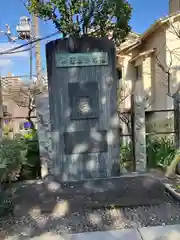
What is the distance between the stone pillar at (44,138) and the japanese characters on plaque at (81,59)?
0.68 m

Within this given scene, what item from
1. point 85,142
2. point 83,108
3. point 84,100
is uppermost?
point 84,100

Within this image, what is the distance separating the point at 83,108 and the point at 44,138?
0.86 metres

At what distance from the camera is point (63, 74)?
3.83m

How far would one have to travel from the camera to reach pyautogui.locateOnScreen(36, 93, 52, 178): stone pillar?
13.5 feet

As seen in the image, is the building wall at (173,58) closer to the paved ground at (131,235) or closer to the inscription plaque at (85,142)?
the inscription plaque at (85,142)

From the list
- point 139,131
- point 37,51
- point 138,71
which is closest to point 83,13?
point 139,131

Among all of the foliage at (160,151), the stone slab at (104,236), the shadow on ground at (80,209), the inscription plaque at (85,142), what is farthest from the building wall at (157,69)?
the stone slab at (104,236)

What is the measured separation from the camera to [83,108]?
3.88m

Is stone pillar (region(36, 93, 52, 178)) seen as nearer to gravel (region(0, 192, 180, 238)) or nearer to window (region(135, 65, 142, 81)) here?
gravel (region(0, 192, 180, 238))

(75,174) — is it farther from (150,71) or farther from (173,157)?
(150,71)

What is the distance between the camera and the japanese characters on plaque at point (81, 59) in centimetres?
380

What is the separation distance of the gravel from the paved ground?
109mm

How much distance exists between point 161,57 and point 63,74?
17.9ft

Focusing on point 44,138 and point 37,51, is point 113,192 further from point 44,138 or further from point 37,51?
point 37,51
